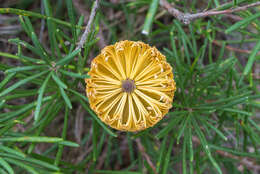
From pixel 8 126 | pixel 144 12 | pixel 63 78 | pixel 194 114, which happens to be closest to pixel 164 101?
pixel 194 114

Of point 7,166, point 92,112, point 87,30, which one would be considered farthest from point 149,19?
point 7,166

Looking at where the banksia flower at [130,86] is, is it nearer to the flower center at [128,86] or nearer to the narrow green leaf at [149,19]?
the flower center at [128,86]

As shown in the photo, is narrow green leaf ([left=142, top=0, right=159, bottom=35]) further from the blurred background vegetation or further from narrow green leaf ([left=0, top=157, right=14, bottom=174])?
narrow green leaf ([left=0, top=157, right=14, bottom=174])

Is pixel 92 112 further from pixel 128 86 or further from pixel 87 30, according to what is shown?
pixel 87 30

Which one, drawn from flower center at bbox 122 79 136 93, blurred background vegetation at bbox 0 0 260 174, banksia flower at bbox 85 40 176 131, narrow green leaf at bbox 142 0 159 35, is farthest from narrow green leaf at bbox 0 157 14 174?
narrow green leaf at bbox 142 0 159 35

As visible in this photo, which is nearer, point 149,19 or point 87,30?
point 149,19
